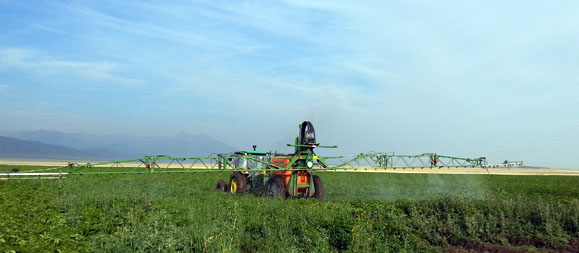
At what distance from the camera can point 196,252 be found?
10.6 meters

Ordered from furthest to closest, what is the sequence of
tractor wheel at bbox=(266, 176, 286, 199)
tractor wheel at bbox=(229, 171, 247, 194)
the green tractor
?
tractor wheel at bbox=(229, 171, 247, 194)
the green tractor
tractor wheel at bbox=(266, 176, 286, 199)

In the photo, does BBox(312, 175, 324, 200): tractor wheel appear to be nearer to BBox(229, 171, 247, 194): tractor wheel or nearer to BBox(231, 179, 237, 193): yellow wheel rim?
BBox(229, 171, 247, 194): tractor wheel

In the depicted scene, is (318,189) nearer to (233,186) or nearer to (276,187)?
(276,187)

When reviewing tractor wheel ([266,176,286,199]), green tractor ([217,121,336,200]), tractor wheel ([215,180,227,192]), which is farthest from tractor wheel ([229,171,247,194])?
tractor wheel ([215,180,227,192])

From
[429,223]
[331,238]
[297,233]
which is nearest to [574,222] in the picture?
[429,223]

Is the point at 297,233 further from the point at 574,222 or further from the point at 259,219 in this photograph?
the point at 574,222

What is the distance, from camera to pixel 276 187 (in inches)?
827

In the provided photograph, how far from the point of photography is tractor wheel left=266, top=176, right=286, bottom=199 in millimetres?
20570

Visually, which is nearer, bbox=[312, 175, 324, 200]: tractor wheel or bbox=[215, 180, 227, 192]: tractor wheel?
bbox=[312, 175, 324, 200]: tractor wheel

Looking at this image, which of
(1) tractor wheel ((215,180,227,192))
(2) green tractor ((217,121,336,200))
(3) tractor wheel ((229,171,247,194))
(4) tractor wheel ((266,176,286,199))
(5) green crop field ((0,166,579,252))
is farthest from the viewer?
(1) tractor wheel ((215,180,227,192))

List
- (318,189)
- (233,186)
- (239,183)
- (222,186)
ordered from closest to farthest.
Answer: (318,189) → (239,183) → (233,186) → (222,186)

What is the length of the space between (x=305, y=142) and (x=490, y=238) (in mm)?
10371

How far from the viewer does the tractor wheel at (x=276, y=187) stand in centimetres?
2057

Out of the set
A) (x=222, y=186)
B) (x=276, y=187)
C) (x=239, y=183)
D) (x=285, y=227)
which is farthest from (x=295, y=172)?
(x=285, y=227)
